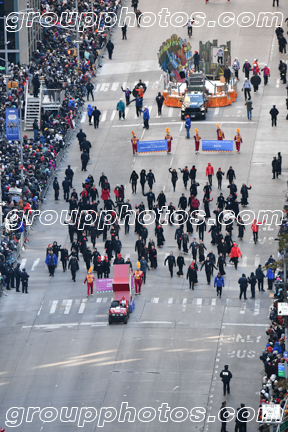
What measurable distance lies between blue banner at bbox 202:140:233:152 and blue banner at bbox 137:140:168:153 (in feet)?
6.66

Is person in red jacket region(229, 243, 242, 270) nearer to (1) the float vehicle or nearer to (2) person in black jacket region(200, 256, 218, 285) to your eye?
(2) person in black jacket region(200, 256, 218, 285)

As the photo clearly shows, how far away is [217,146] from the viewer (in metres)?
64.5

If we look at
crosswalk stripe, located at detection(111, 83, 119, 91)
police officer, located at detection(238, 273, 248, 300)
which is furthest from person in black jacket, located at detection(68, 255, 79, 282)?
crosswalk stripe, located at detection(111, 83, 119, 91)

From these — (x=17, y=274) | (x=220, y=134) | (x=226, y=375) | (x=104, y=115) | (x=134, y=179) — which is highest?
(x=220, y=134)

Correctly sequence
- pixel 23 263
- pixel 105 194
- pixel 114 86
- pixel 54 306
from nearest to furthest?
→ pixel 54 306 < pixel 23 263 < pixel 105 194 < pixel 114 86

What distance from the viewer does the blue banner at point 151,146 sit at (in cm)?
6494

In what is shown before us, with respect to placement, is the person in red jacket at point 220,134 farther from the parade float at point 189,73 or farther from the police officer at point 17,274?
the police officer at point 17,274

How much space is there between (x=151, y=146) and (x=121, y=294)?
55.4 ft

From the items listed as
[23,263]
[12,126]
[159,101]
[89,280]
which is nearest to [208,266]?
[89,280]

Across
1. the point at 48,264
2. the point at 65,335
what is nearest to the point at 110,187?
the point at 48,264

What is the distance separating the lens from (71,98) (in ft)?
232

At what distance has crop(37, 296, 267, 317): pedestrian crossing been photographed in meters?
50.5

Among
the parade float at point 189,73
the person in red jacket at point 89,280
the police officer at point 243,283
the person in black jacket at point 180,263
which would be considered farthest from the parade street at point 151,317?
the parade float at point 189,73

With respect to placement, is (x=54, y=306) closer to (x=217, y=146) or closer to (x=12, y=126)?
(x=12, y=126)
